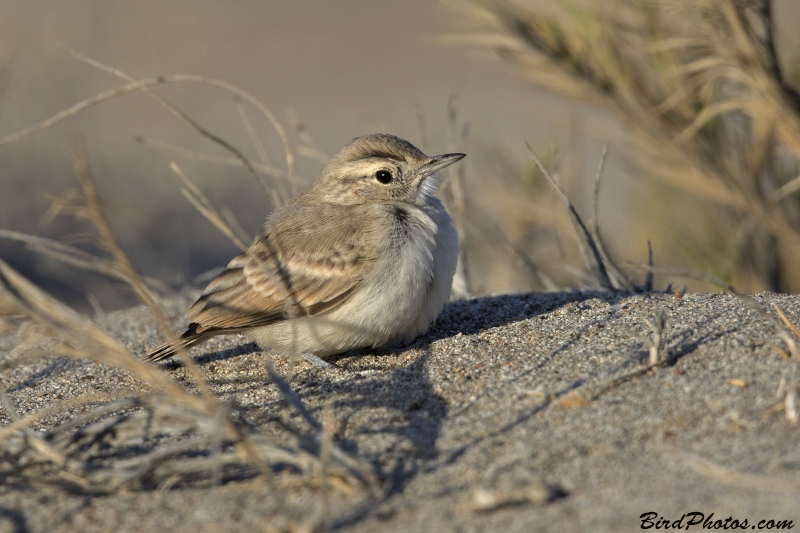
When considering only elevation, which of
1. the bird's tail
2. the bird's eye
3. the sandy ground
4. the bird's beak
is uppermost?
the bird's beak

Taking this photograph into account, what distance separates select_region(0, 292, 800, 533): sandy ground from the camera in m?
2.87

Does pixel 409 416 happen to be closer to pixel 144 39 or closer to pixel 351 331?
pixel 351 331

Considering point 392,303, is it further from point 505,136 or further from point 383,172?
point 505,136

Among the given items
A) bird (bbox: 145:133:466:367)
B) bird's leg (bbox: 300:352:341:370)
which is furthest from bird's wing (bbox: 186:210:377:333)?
bird's leg (bbox: 300:352:341:370)

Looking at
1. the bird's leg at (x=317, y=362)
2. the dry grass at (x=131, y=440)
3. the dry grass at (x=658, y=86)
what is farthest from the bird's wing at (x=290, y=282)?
the dry grass at (x=658, y=86)

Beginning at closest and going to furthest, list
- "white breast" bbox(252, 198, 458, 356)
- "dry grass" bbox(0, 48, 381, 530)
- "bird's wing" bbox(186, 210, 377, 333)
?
"dry grass" bbox(0, 48, 381, 530) < "white breast" bbox(252, 198, 458, 356) < "bird's wing" bbox(186, 210, 377, 333)

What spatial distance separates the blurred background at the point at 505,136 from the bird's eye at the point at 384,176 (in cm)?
96

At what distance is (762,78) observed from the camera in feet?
18.5

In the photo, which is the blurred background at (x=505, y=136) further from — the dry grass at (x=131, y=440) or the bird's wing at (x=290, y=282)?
the bird's wing at (x=290, y=282)

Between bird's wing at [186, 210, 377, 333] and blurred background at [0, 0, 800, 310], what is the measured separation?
68 centimetres

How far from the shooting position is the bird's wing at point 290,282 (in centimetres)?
494

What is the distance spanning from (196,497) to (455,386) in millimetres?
1429

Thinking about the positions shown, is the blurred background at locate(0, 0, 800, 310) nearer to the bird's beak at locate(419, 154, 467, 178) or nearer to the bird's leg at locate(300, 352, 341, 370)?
the bird's beak at locate(419, 154, 467, 178)

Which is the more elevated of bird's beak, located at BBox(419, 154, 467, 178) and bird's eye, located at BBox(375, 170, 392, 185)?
bird's beak, located at BBox(419, 154, 467, 178)
